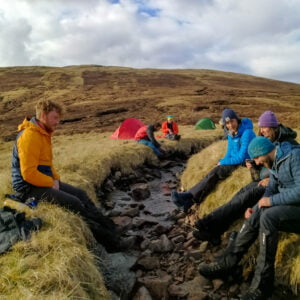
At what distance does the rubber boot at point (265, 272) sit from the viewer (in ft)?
17.3

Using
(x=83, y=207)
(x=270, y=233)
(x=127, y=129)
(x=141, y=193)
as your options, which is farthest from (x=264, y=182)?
(x=127, y=129)

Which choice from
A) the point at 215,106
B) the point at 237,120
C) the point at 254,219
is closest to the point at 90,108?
the point at 215,106

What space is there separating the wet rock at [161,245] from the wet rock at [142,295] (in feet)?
5.93

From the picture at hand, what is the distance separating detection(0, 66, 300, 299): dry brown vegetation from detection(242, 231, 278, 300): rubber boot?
0.61 m

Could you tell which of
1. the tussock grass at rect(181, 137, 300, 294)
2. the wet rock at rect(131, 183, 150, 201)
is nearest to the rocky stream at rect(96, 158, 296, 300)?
the wet rock at rect(131, 183, 150, 201)

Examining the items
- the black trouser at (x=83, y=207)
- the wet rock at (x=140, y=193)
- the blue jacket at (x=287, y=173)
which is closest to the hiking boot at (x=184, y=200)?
the black trouser at (x=83, y=207)

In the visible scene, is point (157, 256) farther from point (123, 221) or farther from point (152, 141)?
point (152, 141)

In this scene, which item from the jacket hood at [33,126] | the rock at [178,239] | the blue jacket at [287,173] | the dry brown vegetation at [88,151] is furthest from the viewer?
the rock at [178,239]

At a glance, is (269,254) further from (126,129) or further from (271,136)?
(126,129)

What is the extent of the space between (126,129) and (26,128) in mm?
19510

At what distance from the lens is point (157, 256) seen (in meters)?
7.59

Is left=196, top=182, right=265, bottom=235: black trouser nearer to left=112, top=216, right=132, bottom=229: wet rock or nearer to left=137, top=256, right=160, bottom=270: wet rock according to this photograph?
left=137, top=256, right=160, bottom=270: wet rock

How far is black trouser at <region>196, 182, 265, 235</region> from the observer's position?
7.14m

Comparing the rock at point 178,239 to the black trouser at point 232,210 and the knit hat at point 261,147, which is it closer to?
the black trouser at point 232,210
